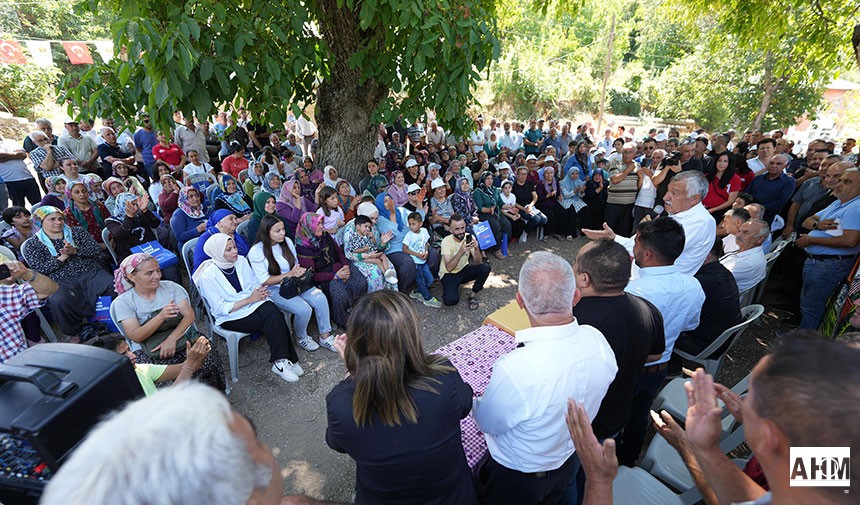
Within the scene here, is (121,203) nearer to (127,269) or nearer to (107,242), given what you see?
(107,242)

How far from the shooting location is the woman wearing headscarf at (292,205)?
546cm

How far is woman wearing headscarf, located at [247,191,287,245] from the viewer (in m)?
5.23

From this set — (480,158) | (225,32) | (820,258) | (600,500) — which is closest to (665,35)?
(480,158)

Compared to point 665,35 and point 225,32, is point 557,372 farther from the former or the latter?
point 665,35

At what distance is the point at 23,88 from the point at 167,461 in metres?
20.8

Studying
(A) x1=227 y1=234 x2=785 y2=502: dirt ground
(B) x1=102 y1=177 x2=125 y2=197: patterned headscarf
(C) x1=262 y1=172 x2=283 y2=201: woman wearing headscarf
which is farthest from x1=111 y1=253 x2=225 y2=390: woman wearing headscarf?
(C) x1=262 y1=172 x2=283 y2=201: woman wearing headscarf

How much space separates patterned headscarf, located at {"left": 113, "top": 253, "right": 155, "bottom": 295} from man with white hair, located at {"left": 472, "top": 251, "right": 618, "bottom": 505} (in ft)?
9.11

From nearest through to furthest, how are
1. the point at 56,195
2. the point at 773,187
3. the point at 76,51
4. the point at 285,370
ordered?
the point at 285,370 → the point at 56,195 → the point at 773,187 → the point at 76,51

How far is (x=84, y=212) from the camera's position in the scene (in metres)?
4.69

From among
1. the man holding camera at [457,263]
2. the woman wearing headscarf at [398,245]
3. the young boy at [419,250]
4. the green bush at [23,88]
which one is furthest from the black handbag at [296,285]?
the green bush at [23,88]

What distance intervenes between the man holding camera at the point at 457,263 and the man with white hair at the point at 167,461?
4.23 metres

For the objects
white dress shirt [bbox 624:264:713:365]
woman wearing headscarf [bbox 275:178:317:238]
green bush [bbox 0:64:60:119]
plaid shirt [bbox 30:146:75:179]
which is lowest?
white dress shirt [bbox 624:264:713:365]

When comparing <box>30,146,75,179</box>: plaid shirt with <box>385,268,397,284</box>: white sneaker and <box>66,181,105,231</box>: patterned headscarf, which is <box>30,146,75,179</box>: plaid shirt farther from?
<box>385,268,397,284</box>: white sneaker

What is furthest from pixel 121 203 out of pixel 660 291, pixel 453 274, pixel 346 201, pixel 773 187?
pixel 773 187
